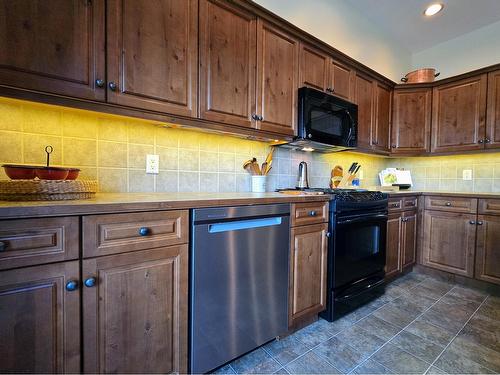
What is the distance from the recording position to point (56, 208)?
0.79 m

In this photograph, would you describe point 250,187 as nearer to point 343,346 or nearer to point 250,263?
point 250,263

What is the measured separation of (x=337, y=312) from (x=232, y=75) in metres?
1.86

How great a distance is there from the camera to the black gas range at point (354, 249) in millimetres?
1733

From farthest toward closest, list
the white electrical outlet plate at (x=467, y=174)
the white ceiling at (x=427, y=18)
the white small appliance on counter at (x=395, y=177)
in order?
the white small appliance on counter at (x=395, y=177) → the white electrical outlet plate at (x=467, y=174) → the white ceiling at (x=427, y=18)

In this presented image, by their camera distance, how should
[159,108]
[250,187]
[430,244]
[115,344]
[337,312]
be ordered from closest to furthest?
[115,344] < [159,108] < [337,312] < [250,187] < [430,244]

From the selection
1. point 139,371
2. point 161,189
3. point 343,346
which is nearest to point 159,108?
point 161,189

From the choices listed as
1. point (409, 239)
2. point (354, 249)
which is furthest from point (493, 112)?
point (354, 249)

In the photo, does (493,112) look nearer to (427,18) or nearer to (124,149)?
(427,18)

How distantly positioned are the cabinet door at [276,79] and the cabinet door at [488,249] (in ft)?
6.95

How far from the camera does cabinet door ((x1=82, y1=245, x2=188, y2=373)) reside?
35.3 inches

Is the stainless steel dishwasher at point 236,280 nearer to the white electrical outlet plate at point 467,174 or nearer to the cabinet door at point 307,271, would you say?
the cabinet door at point 307,271

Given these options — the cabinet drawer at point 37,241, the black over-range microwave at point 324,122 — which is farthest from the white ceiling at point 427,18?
the cabinet drawer at point 37,241

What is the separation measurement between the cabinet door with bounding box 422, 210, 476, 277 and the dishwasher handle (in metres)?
2.20

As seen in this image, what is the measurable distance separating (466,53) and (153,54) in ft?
12.1
